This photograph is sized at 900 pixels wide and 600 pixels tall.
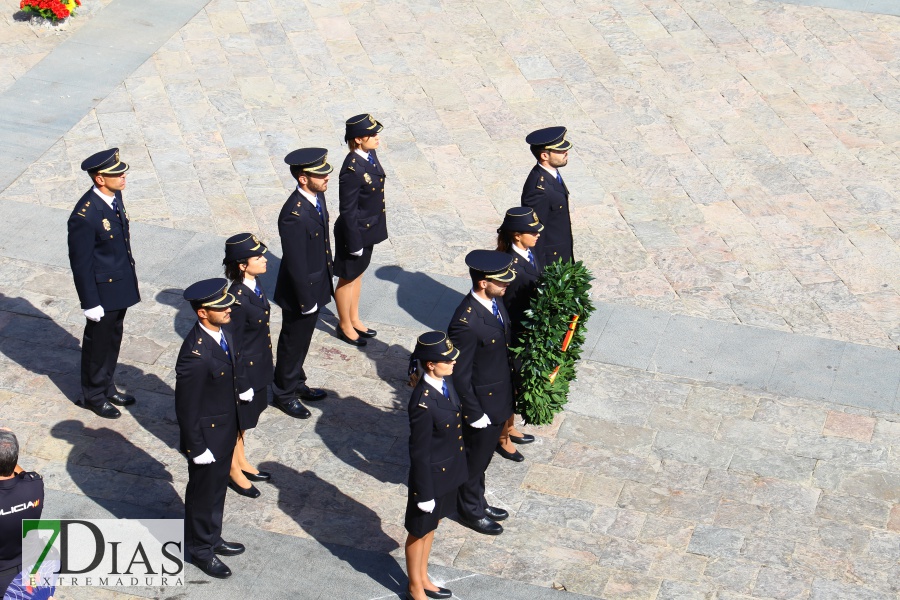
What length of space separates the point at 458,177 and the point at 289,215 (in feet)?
12.1

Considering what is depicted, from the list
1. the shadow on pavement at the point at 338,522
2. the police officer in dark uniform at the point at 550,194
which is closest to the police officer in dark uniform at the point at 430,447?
the shadow on pavement at the point at 338,522

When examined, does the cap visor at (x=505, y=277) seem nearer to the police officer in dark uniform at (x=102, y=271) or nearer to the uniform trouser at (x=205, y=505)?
the uniform trouser at (x=205, y=505)

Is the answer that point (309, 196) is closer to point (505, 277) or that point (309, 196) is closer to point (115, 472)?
point (505, 277)

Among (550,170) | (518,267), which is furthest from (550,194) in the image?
(518,267)

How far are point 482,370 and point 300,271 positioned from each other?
1.78 m

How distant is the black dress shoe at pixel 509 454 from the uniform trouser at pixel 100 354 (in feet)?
9.12

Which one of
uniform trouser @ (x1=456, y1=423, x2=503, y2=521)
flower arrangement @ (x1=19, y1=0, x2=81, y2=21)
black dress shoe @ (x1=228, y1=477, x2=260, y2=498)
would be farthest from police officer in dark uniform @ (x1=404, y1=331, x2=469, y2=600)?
flower arrangement @ (x1=19, y1=0, x2=81, y2=21)

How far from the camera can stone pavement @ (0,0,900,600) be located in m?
7.66

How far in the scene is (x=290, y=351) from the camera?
28.7ft

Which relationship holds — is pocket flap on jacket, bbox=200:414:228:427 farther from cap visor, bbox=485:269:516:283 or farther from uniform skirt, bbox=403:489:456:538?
cap visor, bbox=485:269:516:283

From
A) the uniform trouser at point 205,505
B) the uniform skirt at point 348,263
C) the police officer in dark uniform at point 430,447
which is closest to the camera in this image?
the police officer in dark uniform at point 430,447

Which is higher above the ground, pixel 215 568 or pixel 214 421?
pixel 214 421

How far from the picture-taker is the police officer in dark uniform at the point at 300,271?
855 centimetres

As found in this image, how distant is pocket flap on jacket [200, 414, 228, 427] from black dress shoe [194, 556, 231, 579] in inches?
32.3
